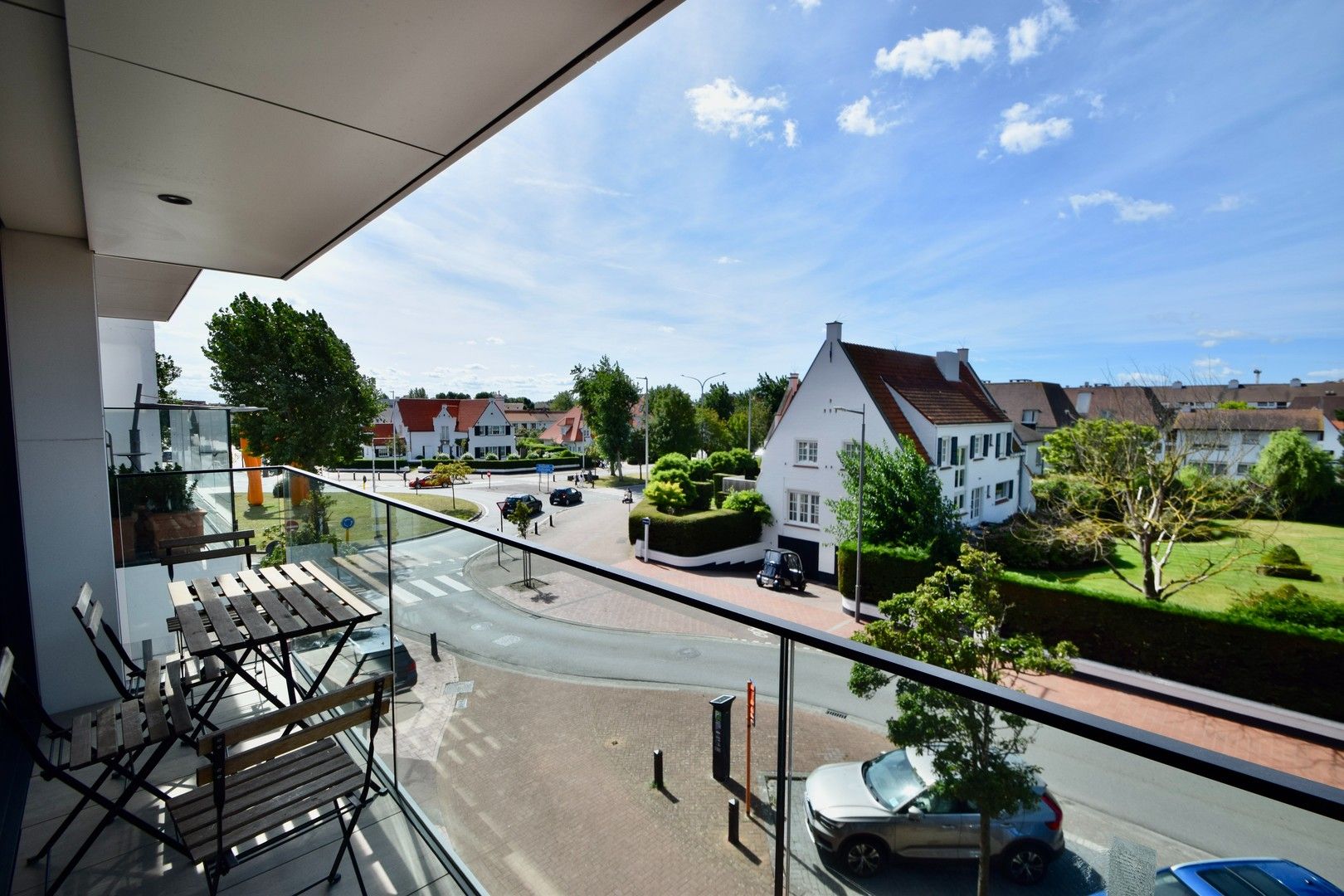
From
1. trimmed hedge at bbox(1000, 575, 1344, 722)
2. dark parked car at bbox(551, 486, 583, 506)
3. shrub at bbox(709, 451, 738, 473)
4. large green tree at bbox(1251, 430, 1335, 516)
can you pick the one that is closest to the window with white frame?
trimmed hedge at bbox(1000, 575, 1344, 722)

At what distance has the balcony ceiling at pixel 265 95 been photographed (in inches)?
60.4

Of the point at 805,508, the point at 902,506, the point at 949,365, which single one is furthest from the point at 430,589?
the point at 949,365

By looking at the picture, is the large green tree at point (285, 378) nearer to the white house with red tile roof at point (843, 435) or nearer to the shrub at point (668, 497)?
the shrub at point (668, 497)

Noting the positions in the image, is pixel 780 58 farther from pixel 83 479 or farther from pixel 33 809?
pixel 33 809

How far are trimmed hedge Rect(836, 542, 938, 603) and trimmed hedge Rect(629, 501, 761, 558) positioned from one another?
14.8 ft

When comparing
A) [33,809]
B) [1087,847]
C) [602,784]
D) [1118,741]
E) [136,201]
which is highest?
[136,201]

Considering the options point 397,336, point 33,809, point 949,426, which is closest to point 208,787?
point 33,809

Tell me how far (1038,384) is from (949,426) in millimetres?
27234

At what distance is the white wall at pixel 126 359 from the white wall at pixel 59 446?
5179 millimetres

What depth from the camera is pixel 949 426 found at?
19.5 m

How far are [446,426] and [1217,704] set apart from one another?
56.3 m

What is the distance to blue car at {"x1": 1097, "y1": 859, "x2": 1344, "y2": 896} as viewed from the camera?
0.70m

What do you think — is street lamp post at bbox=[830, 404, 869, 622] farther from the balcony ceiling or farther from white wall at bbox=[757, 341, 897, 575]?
the balcony ceiling

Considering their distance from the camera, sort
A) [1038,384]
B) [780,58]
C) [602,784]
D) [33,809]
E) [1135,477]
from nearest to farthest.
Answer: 1. [602,784]
2. [33,809]
3. [780,58]
4. [1135,477]
5. [1038,384]
